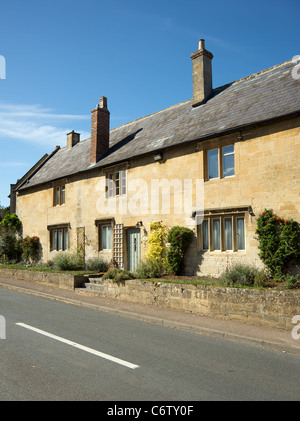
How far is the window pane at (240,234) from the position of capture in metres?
12.2

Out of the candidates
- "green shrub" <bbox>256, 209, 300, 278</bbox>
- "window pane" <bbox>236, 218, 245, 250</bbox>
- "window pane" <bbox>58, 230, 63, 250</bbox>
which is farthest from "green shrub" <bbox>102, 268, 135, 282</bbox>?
"window pane" <bbox>58, 230, 63, 250</bbox>

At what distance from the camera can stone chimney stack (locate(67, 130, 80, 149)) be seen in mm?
26312

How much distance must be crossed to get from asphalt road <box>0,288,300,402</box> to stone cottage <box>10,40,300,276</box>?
5.50 m

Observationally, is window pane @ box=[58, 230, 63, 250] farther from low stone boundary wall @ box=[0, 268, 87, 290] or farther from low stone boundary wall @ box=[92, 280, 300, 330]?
low stone boundary wall @ box=[92, 280, 300, 330]

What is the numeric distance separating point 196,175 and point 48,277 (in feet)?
27.3

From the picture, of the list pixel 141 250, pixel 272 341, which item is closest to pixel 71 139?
pixel 141 250

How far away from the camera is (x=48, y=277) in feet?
53.0

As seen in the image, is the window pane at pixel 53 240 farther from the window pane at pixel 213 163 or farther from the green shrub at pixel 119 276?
the window pane at pixel 213 163

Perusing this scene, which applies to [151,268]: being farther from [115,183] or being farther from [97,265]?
[115,183]

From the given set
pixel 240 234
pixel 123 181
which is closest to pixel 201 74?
pixel 123 181

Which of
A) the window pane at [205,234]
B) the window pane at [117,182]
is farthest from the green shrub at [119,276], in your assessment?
the window pane at [117,182]

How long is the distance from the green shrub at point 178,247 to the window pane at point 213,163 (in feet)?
7.72

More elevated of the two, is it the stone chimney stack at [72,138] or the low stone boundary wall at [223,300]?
the stone chimney stack at [72,138]

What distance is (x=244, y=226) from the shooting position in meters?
12.1
